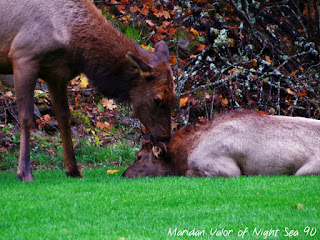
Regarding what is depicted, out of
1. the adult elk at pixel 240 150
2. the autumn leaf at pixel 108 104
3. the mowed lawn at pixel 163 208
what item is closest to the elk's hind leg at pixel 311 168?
the adult elk at pixel 240 150

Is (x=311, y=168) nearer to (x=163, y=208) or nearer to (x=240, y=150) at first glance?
(x=240, y=150)

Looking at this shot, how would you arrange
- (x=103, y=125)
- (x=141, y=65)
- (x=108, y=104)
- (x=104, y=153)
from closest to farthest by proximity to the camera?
(x=141, y=65), (x=104, y=153), (x=103, y=125), (x=108, y=104)

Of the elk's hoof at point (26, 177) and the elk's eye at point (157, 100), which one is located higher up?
the elk's eye at point (157, 100)

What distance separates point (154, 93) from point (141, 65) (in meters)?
0.43

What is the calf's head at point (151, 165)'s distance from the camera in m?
8.45

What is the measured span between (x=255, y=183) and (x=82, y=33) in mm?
3157

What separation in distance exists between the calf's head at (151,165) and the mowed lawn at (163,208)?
0.74 meters

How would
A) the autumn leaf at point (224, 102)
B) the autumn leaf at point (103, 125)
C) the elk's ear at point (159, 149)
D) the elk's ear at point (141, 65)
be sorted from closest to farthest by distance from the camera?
1. the elk's ear at point (141, 65)
2. the elk's ear at point (159, 149)
3. the autumn leaf at point (103, 125)
4. the autumn leaf at point (224, 102)

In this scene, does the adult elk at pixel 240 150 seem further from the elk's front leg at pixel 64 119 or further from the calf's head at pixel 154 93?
the elk's front leg at pixel 64 119

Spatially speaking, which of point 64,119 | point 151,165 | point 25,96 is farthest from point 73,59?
point 151,165

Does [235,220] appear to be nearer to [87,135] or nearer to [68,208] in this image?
[68,208]

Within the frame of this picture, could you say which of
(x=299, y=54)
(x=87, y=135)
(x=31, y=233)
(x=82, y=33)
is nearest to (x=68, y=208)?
(x=31, y=233)

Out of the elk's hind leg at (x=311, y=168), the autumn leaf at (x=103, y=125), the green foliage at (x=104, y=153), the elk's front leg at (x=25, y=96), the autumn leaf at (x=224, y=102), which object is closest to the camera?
the elk's front leg at (x=25, y=96)

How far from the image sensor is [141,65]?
7902 mm
